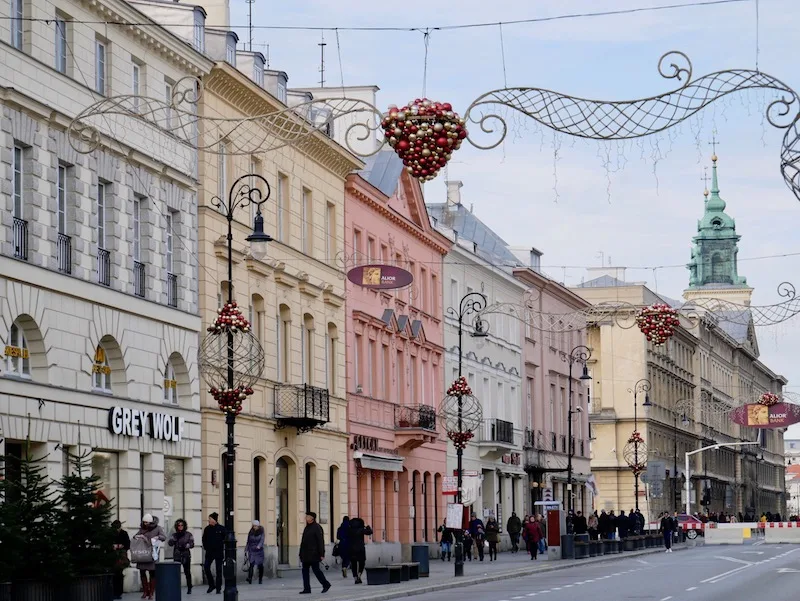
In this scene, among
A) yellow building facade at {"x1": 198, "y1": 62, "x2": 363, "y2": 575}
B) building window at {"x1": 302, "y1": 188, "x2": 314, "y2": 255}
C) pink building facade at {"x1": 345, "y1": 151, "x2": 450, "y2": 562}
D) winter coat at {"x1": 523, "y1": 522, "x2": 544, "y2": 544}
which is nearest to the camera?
yellow building facade at {"x1": 198, "y1": 62, "x2": 363, "y2": 575}

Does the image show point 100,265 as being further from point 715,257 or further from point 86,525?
point 715,257

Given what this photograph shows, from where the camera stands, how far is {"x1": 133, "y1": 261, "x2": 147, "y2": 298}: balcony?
38438 millimetres

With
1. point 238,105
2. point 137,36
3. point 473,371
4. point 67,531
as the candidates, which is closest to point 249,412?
point 238,105

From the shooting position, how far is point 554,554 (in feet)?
188

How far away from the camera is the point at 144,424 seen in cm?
3812

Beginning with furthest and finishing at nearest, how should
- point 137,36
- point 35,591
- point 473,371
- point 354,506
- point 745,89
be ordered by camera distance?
point 473,371, point 354,506, point 137,36, point 35,591, point 745,89

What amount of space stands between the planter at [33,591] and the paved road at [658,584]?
948 centimetres

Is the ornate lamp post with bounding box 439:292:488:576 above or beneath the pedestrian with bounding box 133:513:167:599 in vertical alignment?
above

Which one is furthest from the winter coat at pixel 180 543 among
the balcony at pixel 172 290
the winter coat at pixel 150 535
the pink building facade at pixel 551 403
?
the pink building facade at pixel 551 403

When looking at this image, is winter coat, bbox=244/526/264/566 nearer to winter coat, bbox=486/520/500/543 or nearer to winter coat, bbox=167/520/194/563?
winter coat, bbox=167/520/194/563

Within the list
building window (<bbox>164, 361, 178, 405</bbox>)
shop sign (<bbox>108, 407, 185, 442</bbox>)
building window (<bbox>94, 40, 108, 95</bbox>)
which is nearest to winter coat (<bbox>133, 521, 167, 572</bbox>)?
shop sign (<bbox>108, 407, 185, 442</bbox>)

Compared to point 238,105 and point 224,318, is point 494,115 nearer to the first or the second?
point 224,318

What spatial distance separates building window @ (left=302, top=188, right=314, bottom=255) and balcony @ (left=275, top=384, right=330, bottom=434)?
4.11 m

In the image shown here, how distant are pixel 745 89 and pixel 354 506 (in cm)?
3870
